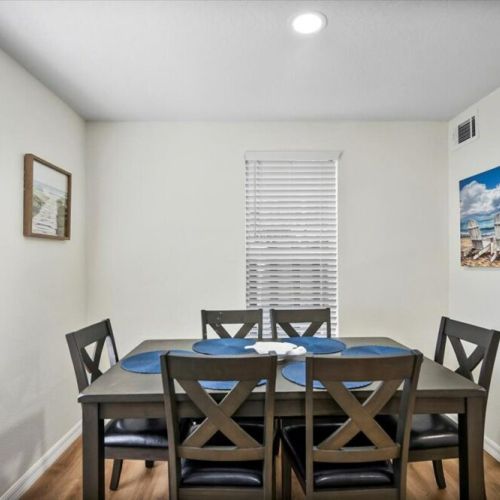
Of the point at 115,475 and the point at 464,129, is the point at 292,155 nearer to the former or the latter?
the point at 464,129

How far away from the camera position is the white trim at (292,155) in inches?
133

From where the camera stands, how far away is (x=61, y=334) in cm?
288

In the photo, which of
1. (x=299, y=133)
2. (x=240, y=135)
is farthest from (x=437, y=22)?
(x=240, y=135)

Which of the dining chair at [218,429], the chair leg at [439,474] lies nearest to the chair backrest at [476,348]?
the chair leg at [439,474]

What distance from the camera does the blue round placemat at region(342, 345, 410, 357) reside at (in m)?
2.18

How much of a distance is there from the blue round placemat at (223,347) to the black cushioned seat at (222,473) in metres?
0.65

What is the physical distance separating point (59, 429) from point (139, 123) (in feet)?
7.97

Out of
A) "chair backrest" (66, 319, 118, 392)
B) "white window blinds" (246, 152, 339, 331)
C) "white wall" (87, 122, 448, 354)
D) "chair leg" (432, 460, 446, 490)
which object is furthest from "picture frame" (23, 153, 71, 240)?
"chair leg" (432, 460, 446, 490)

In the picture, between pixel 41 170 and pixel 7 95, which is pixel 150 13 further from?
pixel 41 170

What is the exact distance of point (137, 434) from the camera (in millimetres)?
1944

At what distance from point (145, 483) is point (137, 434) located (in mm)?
695

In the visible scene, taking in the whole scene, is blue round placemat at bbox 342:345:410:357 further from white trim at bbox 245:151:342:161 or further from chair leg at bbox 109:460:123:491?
white trim at bbox 245:151:342:161

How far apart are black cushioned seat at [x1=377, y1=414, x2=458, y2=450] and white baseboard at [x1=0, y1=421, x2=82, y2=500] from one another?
6.73 feet

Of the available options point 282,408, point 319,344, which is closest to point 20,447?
point 282,408
